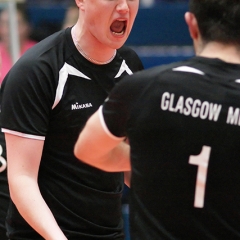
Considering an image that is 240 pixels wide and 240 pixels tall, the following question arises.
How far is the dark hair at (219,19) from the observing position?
1.91 meters

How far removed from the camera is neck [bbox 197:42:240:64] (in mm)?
1945

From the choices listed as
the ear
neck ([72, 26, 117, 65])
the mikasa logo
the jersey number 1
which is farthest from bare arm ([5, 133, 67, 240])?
the ear

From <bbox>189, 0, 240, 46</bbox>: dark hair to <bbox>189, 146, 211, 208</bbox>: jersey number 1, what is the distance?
1.03 ft

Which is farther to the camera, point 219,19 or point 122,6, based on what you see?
point 122,6

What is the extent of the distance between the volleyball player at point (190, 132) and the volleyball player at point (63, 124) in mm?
647

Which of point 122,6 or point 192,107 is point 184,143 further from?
point 122,6

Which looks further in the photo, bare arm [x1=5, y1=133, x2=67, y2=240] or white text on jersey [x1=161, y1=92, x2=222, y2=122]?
bare arm [x1=5, y1=133, x2=67, y2=240]

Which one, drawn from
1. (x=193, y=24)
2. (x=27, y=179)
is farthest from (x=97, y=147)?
(x=27, y=179)

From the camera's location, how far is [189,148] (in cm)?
192

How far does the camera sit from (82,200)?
278 centimetres

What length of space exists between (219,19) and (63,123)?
3.24 ft

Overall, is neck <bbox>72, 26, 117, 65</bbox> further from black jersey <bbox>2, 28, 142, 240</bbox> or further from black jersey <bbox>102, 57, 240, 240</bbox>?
black jersey <bbox>102, 57, 240, 240</bbox>

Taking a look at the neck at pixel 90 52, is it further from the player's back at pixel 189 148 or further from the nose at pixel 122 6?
the player's back at pixel 189 148

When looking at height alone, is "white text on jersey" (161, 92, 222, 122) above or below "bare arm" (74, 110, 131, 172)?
above
